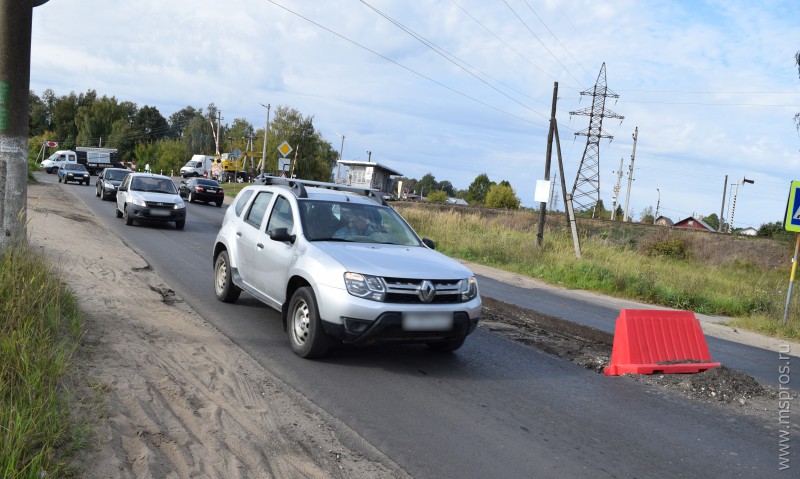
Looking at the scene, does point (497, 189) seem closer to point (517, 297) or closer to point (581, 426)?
point (517, 297)

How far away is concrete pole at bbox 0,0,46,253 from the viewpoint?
6.11 meters

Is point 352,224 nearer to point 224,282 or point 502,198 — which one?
point 224,282

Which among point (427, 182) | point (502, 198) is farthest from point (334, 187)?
point (427, 182)

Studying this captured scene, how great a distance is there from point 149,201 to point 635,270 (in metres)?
14.7

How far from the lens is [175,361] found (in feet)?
19.4

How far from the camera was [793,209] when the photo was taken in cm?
1285

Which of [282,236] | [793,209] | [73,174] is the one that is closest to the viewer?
[282,236]

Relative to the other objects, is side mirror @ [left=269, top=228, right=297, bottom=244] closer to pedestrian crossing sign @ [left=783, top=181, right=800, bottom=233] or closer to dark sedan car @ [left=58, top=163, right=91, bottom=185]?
pedestrian crossing sign @ [left=783, top=181, right=800, bottom=233]

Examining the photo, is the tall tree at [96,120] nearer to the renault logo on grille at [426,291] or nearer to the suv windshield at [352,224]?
the suv windshield at [352,224]

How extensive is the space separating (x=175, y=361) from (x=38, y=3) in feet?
12.5

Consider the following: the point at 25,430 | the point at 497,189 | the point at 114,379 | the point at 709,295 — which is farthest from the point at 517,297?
the point at 497,189

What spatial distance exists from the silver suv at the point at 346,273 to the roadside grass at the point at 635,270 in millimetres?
9454

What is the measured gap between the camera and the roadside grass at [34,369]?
11.1ft

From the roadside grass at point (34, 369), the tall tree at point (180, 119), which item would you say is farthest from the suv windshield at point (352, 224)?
the tall tree at point (180, 119)
